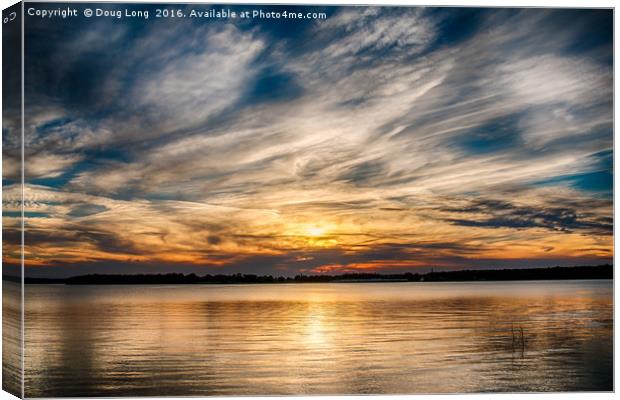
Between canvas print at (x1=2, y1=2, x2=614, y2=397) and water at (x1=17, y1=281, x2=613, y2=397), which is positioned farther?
water at (x1=17, y1=281, x2=613, y2=397)

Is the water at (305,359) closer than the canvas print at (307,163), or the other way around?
the canvas print at (307,163)

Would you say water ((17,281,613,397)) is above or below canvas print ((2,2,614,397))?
below

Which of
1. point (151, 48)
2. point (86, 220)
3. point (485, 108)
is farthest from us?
point (86, 220)

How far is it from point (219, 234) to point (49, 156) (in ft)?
12.1

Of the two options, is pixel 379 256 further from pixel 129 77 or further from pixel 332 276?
pixel 129 77

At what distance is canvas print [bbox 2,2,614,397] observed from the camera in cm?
791

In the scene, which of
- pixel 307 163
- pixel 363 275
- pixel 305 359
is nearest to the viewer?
pixel 307 163

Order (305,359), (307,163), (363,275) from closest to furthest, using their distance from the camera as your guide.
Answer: (307,163)
(305,359)
(363,275)

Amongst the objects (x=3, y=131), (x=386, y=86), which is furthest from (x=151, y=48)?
(x=386, y=86)

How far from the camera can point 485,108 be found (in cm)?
865

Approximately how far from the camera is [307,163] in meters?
9.82

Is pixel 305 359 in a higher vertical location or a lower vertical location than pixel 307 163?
lower

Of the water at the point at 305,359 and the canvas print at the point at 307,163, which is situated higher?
the canvas print at the point at 307,163

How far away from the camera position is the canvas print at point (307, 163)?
7.91 metres
